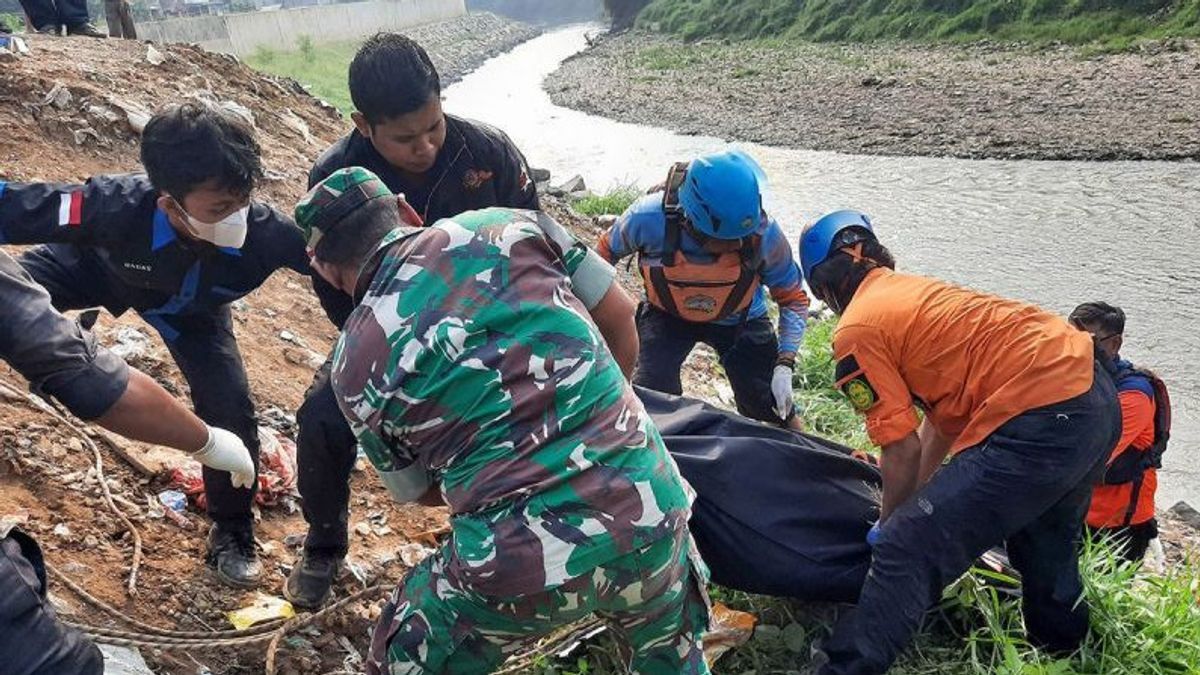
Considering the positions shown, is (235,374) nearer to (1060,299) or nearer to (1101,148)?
(1060,299)

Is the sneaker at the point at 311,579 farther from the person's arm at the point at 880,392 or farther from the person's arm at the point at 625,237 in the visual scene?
the person's arm at the point at 625,237

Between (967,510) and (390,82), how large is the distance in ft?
6.50

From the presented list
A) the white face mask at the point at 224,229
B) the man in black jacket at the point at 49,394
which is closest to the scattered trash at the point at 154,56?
the white face mask at the point at 224,229

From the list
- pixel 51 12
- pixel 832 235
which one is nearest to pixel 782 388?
pixel 832 235

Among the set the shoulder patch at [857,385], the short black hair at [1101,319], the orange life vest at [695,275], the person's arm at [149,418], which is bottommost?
the short black hair at [1101,319]

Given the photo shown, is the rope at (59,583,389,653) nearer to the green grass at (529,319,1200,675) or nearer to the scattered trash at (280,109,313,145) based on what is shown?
the green grass at (529,319,1200,675)

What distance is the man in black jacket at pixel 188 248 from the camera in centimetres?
256

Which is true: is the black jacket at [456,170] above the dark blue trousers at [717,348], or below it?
above

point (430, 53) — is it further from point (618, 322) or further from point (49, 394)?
point (49, 394)

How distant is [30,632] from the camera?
164cm

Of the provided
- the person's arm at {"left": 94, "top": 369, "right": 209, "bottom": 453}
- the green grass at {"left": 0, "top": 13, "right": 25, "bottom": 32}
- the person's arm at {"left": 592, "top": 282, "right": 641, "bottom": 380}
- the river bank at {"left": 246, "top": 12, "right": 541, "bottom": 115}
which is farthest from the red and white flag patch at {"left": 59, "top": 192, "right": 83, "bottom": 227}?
the green grass at {"left": 0, "top": 13, "right": 25, "bottom": 32}

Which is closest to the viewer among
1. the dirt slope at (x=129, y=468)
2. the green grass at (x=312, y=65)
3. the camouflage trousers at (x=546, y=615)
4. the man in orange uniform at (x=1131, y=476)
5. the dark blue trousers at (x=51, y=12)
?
the camouflage trousers at (x=546, y=615)

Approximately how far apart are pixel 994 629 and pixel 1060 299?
5.55m

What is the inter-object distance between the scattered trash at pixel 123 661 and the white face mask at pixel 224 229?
1.06 m
